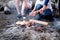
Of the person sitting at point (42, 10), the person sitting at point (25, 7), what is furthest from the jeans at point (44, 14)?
the person sitting at point (25, 7)

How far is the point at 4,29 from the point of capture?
152 cm

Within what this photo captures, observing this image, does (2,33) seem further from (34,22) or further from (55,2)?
(55,2)

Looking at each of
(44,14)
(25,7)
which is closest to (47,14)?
(44,14)

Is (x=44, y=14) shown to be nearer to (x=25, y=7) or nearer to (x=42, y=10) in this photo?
(x=42, y=10)

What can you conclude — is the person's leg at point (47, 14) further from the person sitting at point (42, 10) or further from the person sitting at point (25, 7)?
the person sitting at point (25, 7)

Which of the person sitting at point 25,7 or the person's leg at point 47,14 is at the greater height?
the person sitting at point 25,7

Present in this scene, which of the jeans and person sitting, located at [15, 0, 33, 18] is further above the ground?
person sitting, located at [15, 0, 33, 18]

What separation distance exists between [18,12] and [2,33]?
393 mm

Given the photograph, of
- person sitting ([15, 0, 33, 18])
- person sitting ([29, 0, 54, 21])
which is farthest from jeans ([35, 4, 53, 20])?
person sitting ([15, 0, 33, 18])

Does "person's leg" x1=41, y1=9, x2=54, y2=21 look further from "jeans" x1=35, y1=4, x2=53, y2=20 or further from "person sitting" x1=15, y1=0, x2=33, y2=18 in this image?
"person sitting" x1=15, y1=0, x2=33, y2=18

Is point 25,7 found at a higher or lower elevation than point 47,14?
higher

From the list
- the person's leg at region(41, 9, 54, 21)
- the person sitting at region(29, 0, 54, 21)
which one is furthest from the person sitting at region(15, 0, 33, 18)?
the person's leg at region(41, 9, 54, 21)

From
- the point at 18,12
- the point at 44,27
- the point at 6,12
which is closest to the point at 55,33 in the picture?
the point at 44,27

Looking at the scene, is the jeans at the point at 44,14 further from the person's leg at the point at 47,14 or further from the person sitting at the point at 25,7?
the person sitting at the point at 25,7
